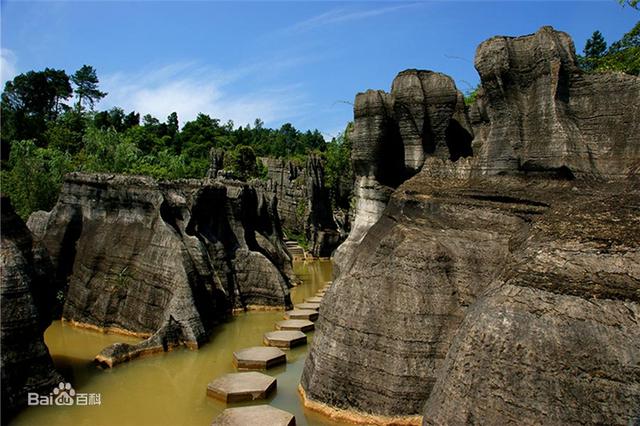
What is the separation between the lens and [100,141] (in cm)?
3095

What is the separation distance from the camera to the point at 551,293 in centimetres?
536

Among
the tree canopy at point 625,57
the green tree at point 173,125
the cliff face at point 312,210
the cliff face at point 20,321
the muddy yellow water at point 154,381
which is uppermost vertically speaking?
the green tree at point 173,125

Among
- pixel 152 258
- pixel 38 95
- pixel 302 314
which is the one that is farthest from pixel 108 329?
pixel 38 95

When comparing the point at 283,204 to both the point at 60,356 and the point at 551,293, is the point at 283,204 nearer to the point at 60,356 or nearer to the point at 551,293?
the point at 60,356

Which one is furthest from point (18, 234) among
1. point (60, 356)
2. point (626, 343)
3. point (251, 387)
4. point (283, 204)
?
point (283, 204)

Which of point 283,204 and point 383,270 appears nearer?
point 383,270

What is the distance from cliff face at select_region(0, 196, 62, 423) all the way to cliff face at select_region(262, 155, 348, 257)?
21.0m

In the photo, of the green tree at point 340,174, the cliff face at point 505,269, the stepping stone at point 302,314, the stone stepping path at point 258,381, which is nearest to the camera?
the cliff face at point 505,269

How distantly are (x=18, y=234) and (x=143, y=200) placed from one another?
534cm

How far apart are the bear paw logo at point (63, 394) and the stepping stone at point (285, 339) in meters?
5.05

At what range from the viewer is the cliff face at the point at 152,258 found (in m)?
13.0

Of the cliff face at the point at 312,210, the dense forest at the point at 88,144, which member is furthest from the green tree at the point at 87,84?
the cliff face at the point at 312,210

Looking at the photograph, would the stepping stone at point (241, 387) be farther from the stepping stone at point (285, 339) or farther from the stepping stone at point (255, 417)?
the stepping stone at point (285, 339)

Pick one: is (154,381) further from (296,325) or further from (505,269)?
(505,269)
